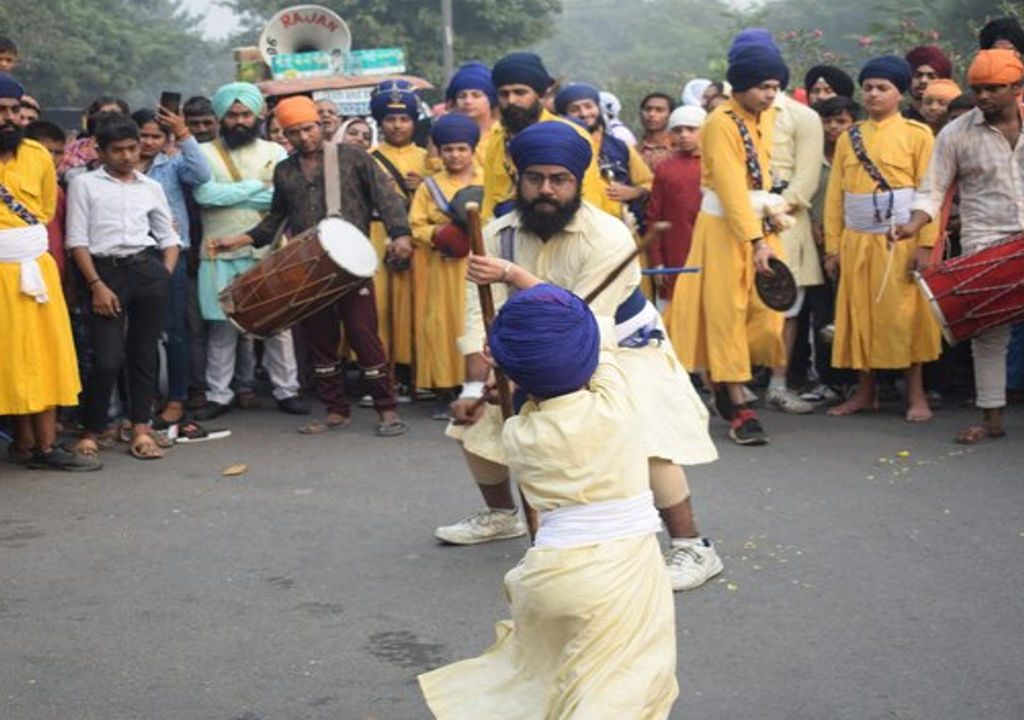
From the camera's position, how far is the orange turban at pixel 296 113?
953 centimetres

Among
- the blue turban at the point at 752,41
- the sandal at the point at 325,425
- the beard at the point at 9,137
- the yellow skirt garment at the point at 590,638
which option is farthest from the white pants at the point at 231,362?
the yellow skirt garment at the point at 590,638

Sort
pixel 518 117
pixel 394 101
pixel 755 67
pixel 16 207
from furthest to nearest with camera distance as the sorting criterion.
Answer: pixel 394 101 < pixel 755 67 < pixel 16 207 < pixel 518 117

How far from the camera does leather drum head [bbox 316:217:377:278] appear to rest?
9000mm

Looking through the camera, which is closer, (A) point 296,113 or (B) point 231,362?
(A) point 296,113

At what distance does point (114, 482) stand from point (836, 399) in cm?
447

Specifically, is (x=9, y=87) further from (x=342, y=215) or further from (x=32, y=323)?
(x=342, y=215)

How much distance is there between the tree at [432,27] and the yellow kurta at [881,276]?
3034 cm

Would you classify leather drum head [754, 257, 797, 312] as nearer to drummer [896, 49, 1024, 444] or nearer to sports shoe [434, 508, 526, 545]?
drummer [896, 49, 1024, 444]

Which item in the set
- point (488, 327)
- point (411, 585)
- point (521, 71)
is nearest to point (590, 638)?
point (488, 327)

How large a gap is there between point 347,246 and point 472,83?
5.40 ft

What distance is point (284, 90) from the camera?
1747 centimetres

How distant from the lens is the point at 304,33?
749 inches

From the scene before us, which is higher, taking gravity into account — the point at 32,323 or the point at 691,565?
the point at 32,323

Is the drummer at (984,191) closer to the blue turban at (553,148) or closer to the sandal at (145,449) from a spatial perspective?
the blue turban at (553,148)
